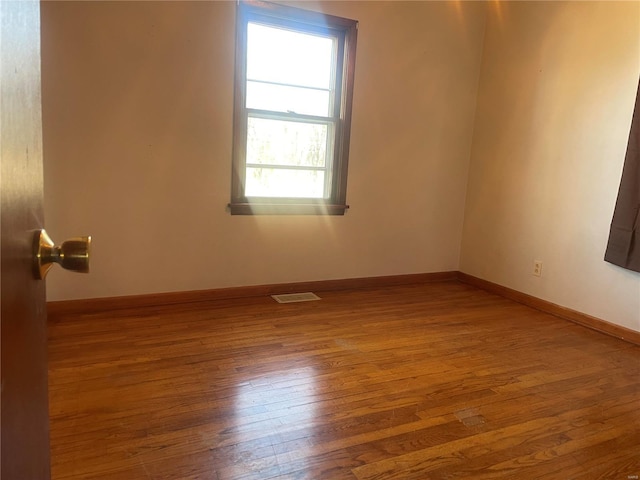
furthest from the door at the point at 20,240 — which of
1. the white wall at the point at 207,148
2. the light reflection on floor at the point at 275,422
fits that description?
the white wall at the point at 207,148

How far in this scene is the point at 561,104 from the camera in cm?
327

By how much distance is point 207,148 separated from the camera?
309 cm

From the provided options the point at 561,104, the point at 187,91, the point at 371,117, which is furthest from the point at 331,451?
the point at 561,104

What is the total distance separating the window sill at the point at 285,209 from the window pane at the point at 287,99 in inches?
26.8

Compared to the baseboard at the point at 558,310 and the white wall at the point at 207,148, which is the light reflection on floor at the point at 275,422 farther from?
the baseboard at the point at 558,310

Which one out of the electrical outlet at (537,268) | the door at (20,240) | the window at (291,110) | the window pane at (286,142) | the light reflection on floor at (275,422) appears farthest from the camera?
the electrical outlet at (537,268)

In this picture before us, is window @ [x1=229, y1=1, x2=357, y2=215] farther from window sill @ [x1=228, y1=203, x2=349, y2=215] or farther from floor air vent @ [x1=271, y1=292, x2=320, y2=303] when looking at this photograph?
floor air vent @ [x1=271, y1=292, x2=320, y2=303]

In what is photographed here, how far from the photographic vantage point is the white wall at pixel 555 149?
2925mm

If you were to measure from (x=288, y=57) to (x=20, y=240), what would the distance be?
303cm

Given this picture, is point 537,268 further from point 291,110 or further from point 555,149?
point 291,110

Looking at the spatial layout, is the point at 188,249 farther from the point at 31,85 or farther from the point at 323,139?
the point at 31,85

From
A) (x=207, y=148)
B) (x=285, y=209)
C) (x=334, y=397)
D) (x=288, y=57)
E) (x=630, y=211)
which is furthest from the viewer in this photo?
(x=285, y=209)

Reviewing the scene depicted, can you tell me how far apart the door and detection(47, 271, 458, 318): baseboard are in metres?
2.47

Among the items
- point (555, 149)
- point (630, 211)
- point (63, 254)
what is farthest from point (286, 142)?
point (63, 254)
